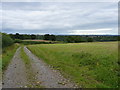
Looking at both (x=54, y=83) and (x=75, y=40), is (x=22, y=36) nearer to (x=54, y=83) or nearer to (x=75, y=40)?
(x=75, y=40)

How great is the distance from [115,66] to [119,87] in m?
3.83


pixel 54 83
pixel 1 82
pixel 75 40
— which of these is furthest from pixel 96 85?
pixel 75 40

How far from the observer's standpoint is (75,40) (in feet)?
373

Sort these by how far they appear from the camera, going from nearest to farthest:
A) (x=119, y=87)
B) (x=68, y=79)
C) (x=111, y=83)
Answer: (x=119, y=87) → (x=111, y=83) → (x=68, y=79)

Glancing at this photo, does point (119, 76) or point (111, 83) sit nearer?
point (111, 83)

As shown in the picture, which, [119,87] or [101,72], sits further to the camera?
[101,72]

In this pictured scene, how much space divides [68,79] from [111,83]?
272 cm

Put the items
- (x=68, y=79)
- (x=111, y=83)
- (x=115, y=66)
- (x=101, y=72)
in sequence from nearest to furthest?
(x=111, y=83) → (x=68, y=79) → (x=101, y=72) → (x=115, y=66)

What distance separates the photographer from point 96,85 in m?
8.91

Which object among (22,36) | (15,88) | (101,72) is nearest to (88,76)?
(101,72)

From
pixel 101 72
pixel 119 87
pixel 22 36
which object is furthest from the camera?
pixel 22 36

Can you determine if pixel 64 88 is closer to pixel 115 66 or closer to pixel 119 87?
pixel 119 87

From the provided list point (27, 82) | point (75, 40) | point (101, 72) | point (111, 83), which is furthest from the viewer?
point (75, 40)

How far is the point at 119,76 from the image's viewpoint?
1016 centimetres
